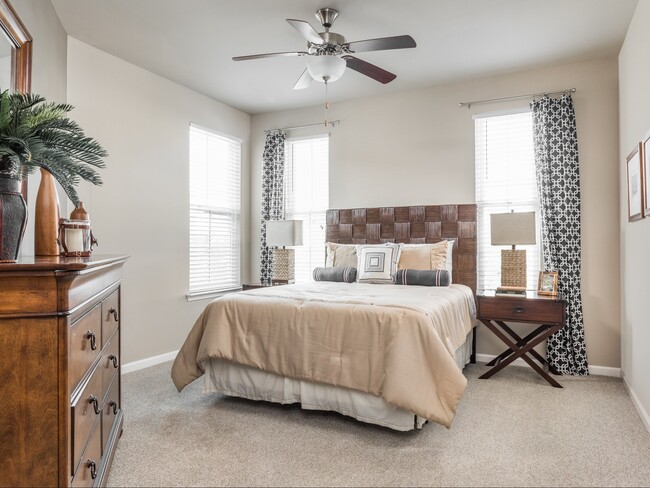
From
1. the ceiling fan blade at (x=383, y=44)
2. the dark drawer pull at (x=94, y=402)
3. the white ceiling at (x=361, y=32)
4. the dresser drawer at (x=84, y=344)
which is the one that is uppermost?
the white ceiling at (x=361, y=32)

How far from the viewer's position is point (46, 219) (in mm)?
1980

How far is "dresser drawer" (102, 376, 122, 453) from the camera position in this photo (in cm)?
215

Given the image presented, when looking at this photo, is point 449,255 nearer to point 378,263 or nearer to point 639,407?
point 378,263

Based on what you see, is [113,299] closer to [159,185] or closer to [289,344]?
[289,344]

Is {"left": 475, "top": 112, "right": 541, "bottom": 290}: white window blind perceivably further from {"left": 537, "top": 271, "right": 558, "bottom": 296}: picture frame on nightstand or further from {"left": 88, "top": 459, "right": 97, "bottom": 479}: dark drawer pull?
{"left": 88, "top": 459, "right": 97, "bottom": 479}: dark drawer pull

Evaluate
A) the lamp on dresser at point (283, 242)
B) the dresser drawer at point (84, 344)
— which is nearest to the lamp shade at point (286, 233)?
the lamp on dresser at point (283, 242)

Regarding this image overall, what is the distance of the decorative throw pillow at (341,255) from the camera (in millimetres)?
4613

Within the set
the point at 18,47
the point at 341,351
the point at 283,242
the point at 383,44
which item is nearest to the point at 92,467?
the point at 341,351

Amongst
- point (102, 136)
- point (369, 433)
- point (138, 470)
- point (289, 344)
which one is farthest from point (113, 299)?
point (102, 136)

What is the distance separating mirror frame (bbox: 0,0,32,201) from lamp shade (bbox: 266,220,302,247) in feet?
8.75

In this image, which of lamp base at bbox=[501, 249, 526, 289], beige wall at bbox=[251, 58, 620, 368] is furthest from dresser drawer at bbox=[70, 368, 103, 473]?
beige wall at bbox=[251, 58, 620, 368]

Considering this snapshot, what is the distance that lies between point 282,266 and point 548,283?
2690 mm

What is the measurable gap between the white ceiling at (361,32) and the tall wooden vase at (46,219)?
1.80 m

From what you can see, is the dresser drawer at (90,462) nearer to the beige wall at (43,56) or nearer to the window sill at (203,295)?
the beige wall at (43,56)
